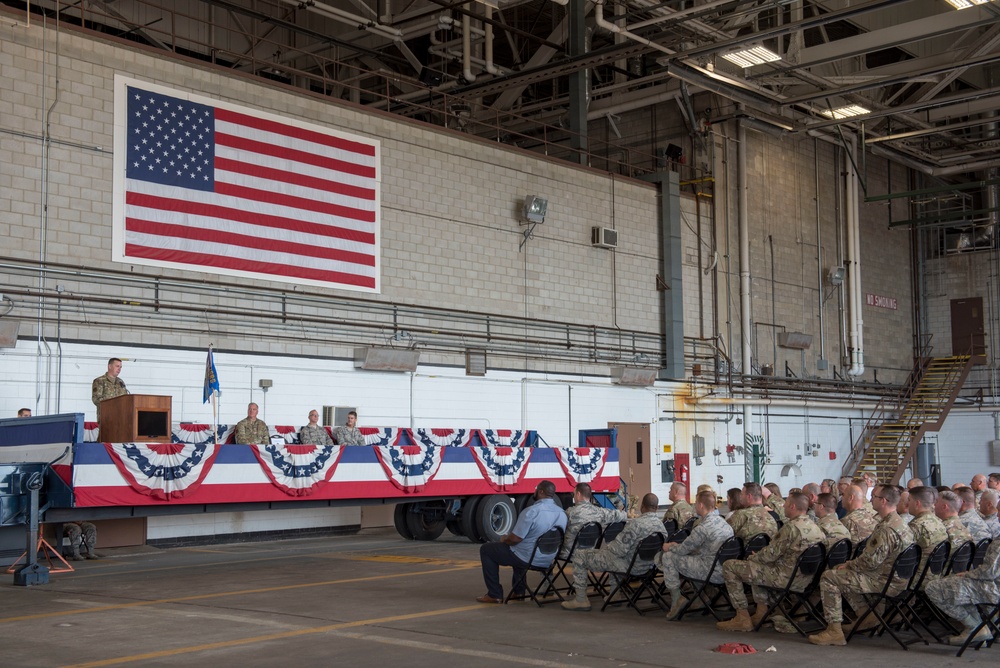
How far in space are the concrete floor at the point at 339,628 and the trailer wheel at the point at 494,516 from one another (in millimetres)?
3766

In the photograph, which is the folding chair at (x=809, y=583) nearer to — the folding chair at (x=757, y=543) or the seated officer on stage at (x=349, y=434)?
the folding chair at (x=757, y=543)

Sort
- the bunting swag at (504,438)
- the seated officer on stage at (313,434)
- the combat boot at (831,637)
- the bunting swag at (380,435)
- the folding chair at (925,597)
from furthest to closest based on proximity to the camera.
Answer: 1. the bunting swag at (504,438)
2. the bunting swag at (380,435)
3. the seated officer on stage at (313,434)
4. the folding chair at (925,597)
5. the combat boot at (831,637)

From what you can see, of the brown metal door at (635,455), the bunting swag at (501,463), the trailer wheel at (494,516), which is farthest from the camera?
the brown metal door at (635,455)

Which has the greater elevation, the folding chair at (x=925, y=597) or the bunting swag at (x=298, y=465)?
the bunting swag at (x=298, y=465)

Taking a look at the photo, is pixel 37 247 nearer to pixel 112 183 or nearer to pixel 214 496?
pixel 112 183

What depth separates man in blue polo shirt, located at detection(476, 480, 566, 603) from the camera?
1049 centimetres

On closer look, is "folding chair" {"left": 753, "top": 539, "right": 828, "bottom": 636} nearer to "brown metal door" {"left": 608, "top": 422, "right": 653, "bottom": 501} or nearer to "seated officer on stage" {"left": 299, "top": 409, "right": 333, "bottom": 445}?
"seated officer on stage" {"left": 299, "top": 409, "right": 333, "bottom": 445}

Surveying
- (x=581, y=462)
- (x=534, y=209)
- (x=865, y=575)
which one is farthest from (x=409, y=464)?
(x=865, y=575)

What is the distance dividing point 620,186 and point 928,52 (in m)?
8.99

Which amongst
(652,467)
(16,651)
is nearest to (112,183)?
(16,651)

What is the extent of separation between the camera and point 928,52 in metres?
27.3

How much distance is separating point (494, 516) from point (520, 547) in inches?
286

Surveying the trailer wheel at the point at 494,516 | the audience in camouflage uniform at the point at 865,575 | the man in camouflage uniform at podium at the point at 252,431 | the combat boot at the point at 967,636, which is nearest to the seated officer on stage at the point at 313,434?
the man in camouflage uniform at podium at the point at 252,431

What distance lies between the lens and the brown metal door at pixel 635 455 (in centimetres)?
2500
